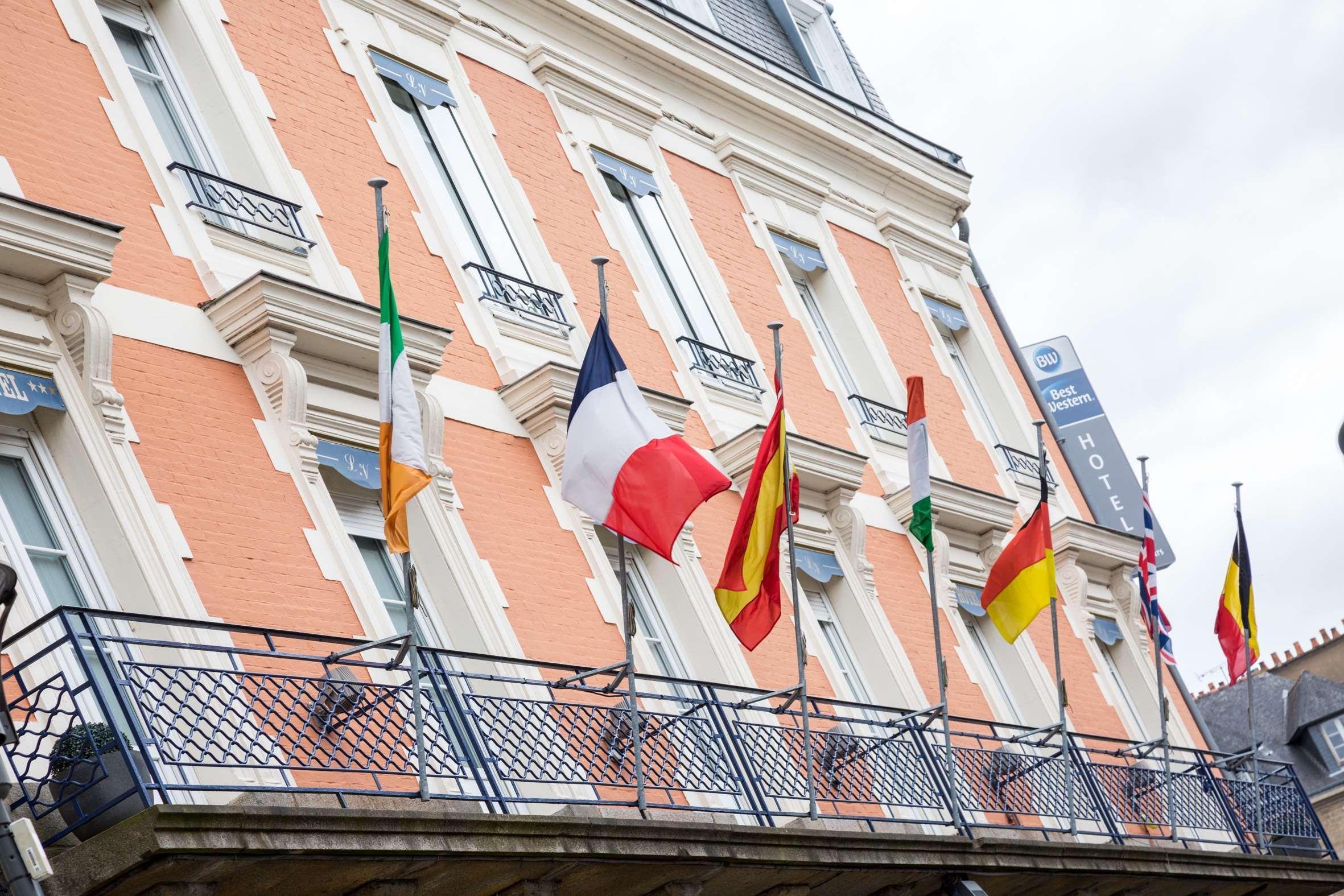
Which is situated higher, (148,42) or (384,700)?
(148,42)

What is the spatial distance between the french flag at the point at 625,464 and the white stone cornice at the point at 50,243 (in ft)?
9.74

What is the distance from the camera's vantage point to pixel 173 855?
26.2 feet

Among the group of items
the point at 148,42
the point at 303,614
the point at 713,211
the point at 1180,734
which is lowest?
the point at 1180,734

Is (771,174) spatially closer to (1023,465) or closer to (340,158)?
(1023,465)

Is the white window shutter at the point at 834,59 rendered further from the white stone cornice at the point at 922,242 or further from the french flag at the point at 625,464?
the french flag at the point at 625,464

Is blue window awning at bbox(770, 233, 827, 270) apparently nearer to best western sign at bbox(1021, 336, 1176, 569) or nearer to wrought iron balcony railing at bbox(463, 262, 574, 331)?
wrought iron balcony railing at bbox(463, 262, 574, 331)

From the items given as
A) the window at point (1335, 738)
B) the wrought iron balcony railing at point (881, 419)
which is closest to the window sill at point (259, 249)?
the wrought iron balcony railing at point (881, 419)

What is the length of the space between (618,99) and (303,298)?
20.8ft

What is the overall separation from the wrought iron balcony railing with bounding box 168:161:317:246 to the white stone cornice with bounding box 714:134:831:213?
273 inches

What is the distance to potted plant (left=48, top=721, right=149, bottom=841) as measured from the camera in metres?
8.52

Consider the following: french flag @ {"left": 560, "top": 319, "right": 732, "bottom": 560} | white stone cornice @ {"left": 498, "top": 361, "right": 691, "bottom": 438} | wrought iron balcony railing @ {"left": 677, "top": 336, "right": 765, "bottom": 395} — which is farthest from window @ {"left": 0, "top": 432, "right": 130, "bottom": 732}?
wrought iron balcony railing @ {"left": 677, "top": 336, "right": 765, "bottom": 395}

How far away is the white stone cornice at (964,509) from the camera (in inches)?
747

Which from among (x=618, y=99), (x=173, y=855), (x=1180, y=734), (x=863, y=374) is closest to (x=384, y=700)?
(x=173, y=855)

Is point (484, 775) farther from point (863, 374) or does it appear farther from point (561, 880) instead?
point (863, 374)
